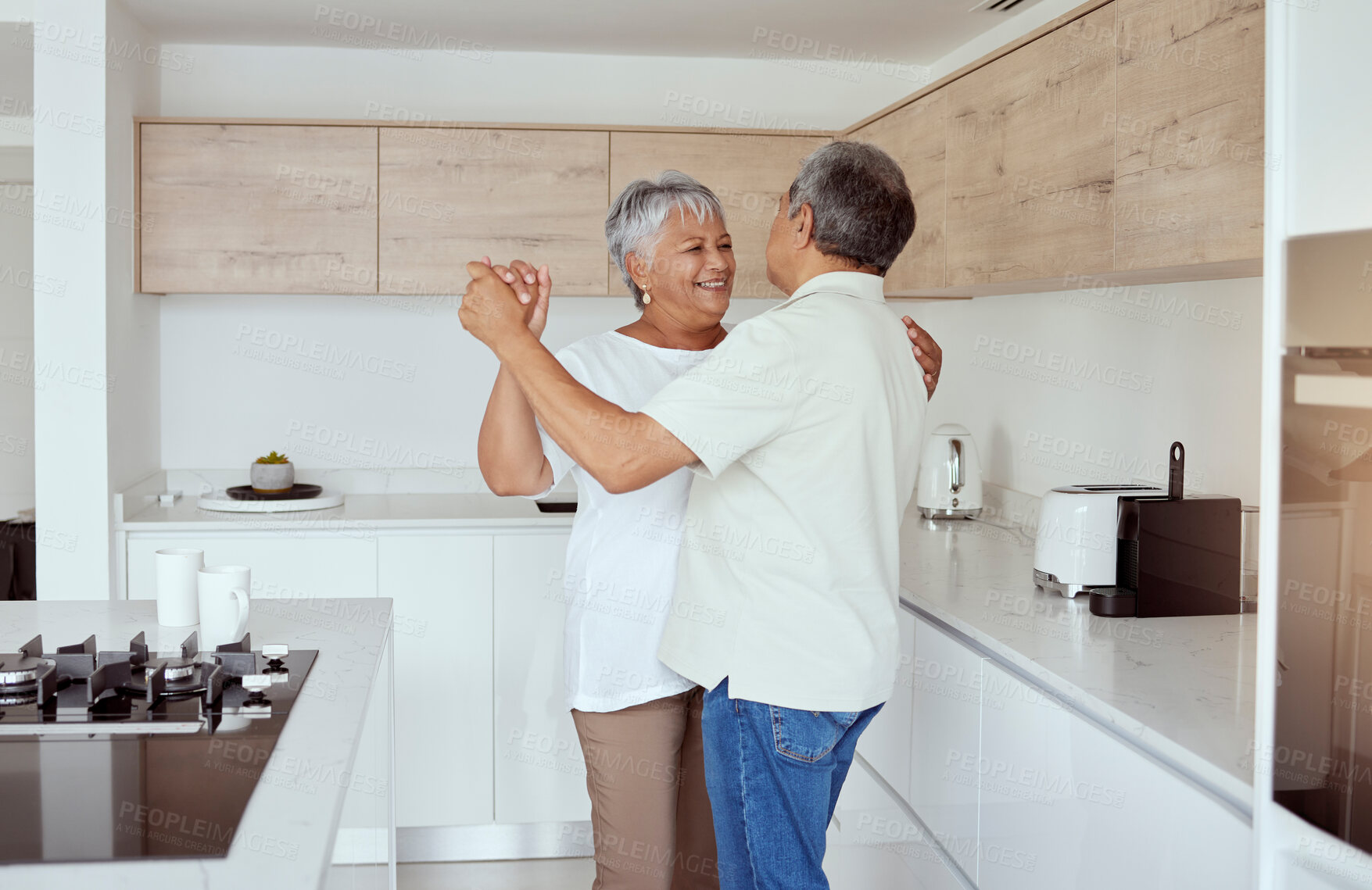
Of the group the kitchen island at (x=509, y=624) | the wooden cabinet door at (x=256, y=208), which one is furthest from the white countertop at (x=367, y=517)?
the wooden cabinet door at (x=256, y=208)

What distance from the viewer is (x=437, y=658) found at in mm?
3131

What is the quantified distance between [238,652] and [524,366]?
566 mm

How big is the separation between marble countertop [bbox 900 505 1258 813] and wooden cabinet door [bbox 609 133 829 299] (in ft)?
Result: 4.24

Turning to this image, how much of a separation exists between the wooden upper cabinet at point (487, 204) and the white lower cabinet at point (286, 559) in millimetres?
773

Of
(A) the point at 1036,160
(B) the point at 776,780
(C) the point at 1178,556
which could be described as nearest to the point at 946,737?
(C) the point at 1178,556

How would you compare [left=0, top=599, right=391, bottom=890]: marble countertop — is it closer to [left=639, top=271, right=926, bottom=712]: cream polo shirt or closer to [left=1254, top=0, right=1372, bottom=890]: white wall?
[left=639, top=271, right=926, bottom=712]: cream polo shirt

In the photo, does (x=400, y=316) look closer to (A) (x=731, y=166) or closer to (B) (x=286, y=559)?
(B) (x=286, y=559)

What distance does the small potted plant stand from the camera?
11.2 ft

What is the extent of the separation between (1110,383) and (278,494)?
240cm

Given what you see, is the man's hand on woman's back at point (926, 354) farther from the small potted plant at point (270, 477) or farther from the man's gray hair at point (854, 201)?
the small potted plant at point (270, 477)

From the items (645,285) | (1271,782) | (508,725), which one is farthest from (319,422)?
(1271,782)

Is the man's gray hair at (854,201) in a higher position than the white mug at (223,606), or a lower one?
higher

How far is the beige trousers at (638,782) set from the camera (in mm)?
1782

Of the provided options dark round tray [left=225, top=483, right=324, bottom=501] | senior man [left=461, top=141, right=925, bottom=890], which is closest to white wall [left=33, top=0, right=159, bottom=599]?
dark round tray [left=225, top=483, right=324, bottom=501]
